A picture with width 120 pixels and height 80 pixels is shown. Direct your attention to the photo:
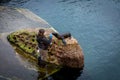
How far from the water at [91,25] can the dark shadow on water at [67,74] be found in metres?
0.25

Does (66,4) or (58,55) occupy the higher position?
(58,55)

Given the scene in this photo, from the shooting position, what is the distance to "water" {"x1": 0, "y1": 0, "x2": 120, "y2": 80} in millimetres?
20250

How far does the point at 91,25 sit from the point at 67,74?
9.36 m

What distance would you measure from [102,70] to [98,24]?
7924 mm

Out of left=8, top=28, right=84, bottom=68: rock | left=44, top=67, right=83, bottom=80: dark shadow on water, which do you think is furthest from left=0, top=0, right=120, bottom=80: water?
left=8, top=28, right=84, bottom=68: rock

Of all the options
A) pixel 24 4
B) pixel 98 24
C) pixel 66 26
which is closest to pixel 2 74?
pixel 66 26

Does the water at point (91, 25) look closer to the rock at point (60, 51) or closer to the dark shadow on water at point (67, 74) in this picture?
the dark shadow on water at point (67, 74)

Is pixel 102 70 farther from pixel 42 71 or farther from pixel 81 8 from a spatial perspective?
pixel 81 8

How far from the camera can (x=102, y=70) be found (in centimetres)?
1994

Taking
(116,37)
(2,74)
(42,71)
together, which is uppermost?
(2,74)

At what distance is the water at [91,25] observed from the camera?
20.2 m

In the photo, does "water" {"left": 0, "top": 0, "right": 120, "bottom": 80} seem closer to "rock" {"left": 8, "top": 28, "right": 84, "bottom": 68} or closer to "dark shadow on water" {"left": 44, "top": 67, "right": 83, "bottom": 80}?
"dark shadow on water" {"left": 44, "top": 67, "right": 83, "bottom": 80}

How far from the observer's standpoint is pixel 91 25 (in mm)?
26656

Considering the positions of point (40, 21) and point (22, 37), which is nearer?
point (22, 37)
